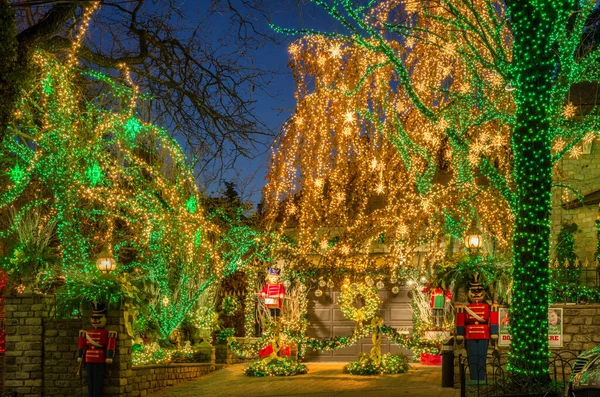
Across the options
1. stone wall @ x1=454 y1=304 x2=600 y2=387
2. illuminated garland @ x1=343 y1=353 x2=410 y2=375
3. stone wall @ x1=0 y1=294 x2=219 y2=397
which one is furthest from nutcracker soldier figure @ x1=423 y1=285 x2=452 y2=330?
stone wall @ x1=0 y1=294 x2=219 y2=397

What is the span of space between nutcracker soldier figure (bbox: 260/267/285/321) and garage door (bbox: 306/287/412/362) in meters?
1.54

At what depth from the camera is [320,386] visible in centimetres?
1527

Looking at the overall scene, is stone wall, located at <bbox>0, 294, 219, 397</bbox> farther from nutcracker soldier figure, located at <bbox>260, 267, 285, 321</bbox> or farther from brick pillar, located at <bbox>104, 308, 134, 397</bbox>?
nutcracker soldier figure, located at <bbox>260, 267, 285, 321</bbox>

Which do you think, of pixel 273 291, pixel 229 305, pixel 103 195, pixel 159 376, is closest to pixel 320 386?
pixel 159 376

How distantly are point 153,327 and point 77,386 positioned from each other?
4.05 meters

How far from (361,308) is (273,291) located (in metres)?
2.21

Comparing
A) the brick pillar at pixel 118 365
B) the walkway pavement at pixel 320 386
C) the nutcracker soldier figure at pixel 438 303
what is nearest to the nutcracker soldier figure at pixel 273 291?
the walkway pavement at pixel 320 386

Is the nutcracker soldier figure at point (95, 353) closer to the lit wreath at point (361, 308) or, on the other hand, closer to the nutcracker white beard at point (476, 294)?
the nutcracker white beard at point (476, 294)

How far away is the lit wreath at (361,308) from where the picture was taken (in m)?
19.9

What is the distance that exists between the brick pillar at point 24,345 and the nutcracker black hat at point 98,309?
115 centimetres

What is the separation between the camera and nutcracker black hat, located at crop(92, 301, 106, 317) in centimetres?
1374

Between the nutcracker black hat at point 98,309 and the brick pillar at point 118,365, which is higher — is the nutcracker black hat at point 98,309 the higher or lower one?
the higher one

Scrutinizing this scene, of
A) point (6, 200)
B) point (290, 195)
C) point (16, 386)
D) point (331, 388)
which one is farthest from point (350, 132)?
point (16, 386)

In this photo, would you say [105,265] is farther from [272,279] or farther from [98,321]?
[272,279]
